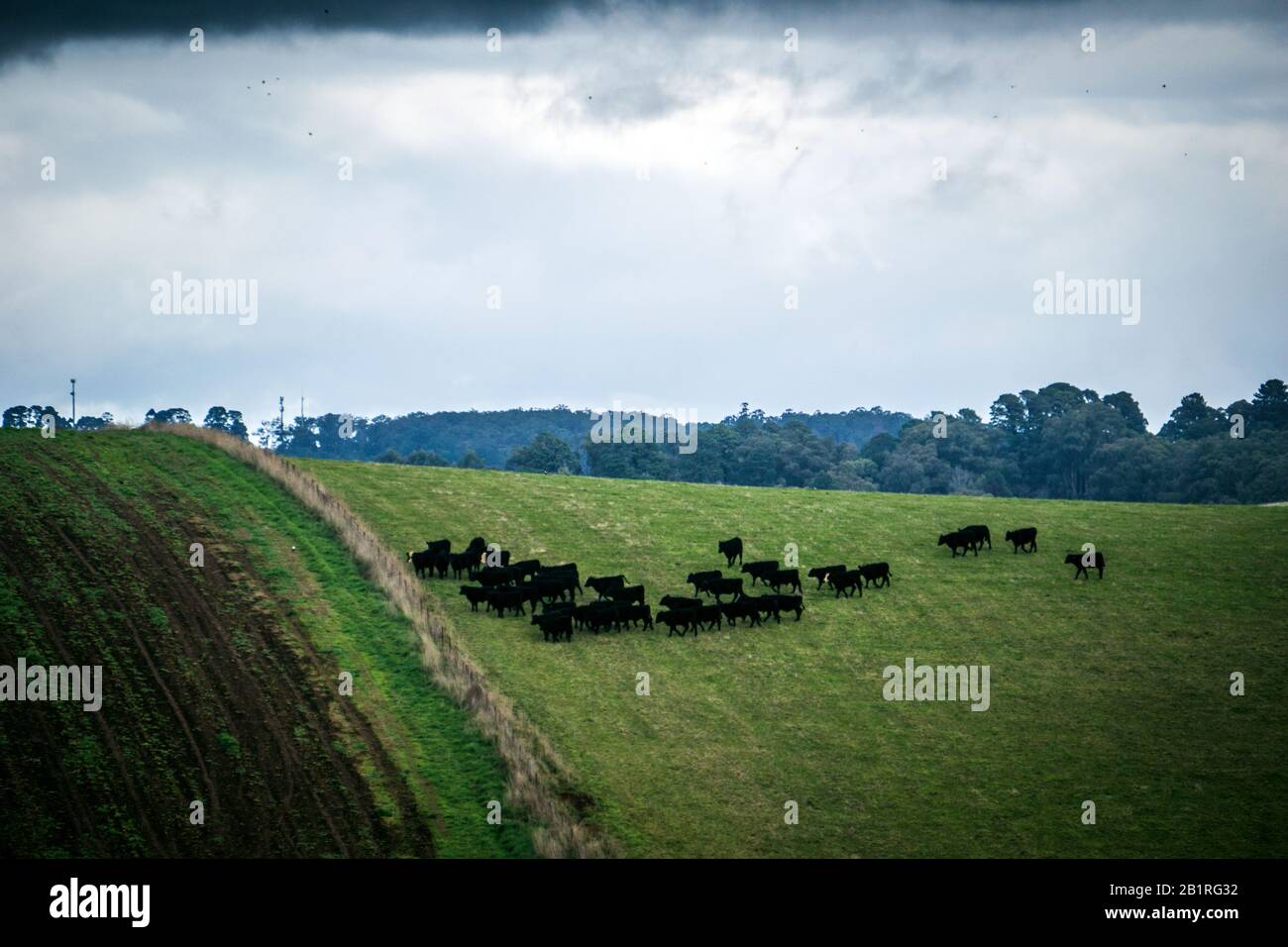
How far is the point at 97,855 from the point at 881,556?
1403 inches

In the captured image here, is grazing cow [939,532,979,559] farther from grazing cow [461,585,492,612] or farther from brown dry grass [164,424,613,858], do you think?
brown dry grass [164,424,613,858]

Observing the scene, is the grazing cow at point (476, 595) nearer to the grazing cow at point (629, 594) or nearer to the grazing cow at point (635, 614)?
the grazing cow at point (629, 594)

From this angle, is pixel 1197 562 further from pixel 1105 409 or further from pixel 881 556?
pixel 1105 409

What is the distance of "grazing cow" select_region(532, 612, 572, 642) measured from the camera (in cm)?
4112

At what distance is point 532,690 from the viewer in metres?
36.3

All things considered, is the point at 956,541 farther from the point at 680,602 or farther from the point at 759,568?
the point at 680,602

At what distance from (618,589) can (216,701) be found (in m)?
17.1

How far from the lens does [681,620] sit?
42844 mm

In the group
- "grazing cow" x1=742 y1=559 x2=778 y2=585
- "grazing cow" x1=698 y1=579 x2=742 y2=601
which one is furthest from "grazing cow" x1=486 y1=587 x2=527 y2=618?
"grazing cow" x1=742 y1=559 x2=778 y2=585

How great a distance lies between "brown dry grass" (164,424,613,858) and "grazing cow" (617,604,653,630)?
20.3 ft

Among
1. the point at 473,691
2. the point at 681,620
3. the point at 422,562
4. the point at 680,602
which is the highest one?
the point at 422,562

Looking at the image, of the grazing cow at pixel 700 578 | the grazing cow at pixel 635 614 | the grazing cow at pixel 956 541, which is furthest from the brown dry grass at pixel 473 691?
the grazing cow at pixel 956 541

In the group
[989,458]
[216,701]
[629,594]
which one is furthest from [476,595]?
[989,458]
